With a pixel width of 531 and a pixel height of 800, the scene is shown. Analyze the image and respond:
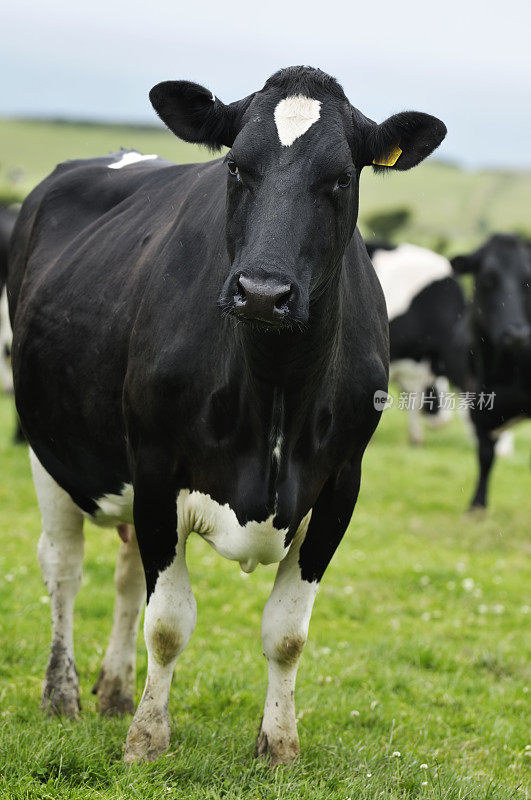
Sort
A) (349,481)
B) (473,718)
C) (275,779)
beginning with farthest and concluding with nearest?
(473,718) → (349,481) → (275,779)

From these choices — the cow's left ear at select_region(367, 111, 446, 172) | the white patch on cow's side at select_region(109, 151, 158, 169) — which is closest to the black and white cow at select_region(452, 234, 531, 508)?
the white patch on cow's side at select_region(109, 151, 158, 169)

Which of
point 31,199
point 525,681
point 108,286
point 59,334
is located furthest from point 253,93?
point 525,681

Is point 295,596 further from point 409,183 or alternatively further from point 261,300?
point 409,183

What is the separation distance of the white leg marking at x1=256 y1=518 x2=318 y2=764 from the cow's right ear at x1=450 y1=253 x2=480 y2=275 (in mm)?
7584

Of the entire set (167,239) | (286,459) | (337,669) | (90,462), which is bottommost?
(337,669)

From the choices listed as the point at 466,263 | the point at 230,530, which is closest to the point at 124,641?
the point at 230,530

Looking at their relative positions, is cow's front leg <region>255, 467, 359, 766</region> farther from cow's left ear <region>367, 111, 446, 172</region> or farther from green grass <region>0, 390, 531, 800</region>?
cow's left ear <region>367, 111, 446, 172</region>

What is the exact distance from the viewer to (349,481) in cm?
454

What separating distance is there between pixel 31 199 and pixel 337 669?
11.3 feet

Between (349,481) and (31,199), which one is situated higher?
(31,199)

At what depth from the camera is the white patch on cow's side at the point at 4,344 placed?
1662 cm

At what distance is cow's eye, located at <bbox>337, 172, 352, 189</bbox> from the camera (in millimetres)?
3799

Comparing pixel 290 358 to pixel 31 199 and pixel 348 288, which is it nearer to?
pixel 348 288

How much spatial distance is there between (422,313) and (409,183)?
9659cm
